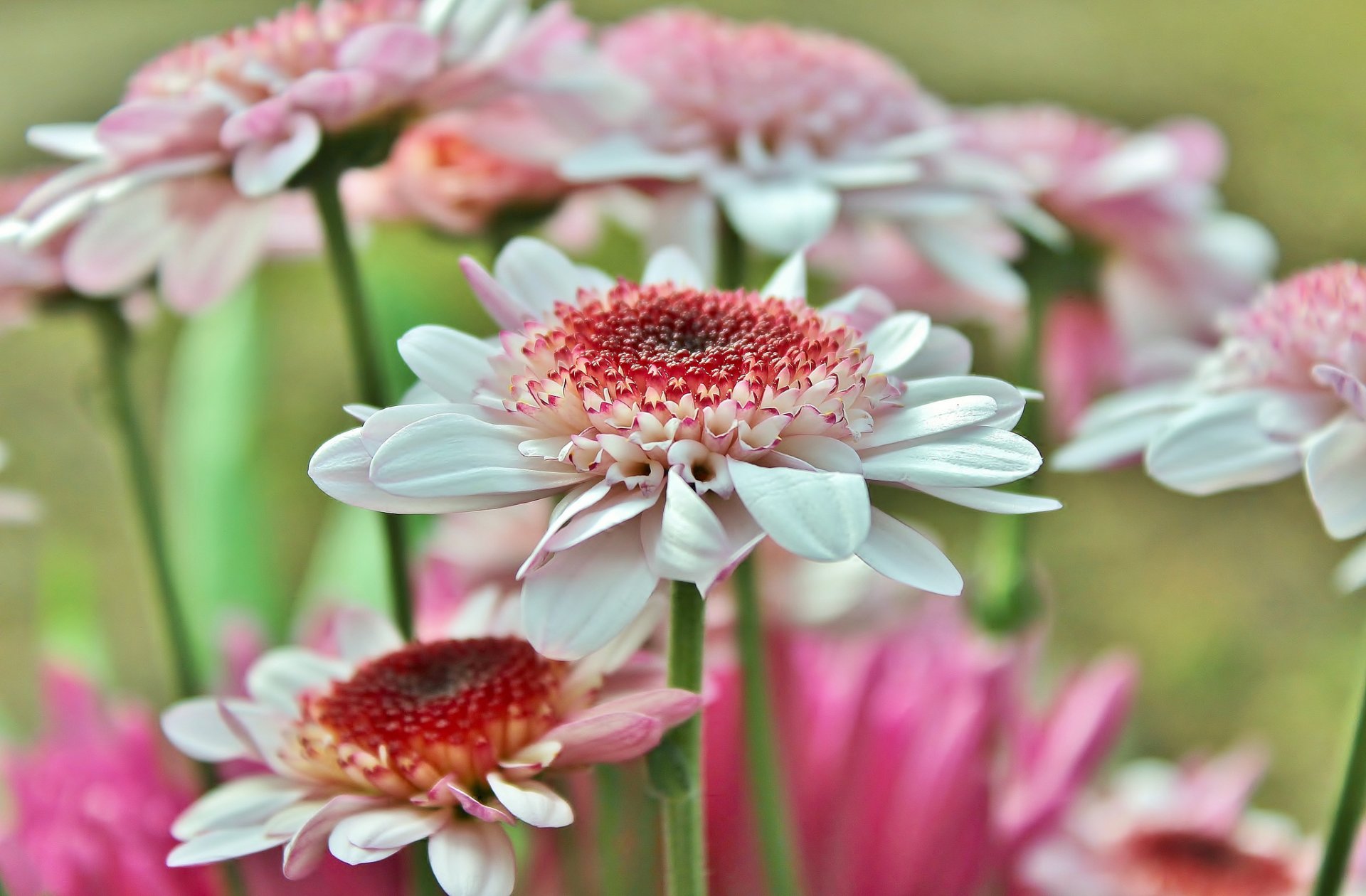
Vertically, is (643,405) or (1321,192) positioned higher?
(643,405)

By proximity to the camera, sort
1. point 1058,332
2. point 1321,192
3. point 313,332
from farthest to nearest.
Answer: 1. point 313,332
2. point 1321,192
3. point 1058,332

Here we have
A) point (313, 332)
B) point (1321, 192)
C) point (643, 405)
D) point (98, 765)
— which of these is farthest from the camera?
point (313, 332)

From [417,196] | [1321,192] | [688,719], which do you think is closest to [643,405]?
[688,719]

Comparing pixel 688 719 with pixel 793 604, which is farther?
pixel 793 604

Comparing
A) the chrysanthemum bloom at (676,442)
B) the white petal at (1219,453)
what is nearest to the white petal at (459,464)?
the chrysanthemum bloom at (676,442)

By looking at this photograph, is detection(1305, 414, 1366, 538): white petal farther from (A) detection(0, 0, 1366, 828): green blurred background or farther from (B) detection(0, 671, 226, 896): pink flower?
(B) detection(0, 671, 226, 896): pink flower

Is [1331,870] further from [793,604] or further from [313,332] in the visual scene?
[313,332]

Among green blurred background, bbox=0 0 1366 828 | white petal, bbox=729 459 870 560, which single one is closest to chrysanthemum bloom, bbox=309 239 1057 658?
white petal, bbox=729 459 870 560

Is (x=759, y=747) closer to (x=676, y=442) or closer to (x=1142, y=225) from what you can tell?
(x=676, y=442)

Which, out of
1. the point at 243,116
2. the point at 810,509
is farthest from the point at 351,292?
the point at 810,509
